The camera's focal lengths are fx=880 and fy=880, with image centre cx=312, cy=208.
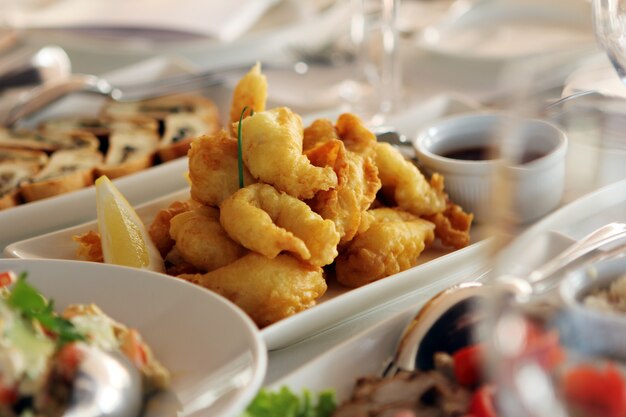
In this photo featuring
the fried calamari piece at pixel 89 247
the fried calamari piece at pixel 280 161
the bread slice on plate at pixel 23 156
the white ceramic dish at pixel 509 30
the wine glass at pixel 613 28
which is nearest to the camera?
the fried calamari piece at pixel 280 161

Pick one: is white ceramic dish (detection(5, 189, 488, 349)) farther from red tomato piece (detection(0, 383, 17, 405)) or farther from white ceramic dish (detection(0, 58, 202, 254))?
red tomato piece (detection(0, 383, 17, 405))

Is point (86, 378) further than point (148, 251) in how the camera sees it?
No

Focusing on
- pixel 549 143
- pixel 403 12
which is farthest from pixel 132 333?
pixel 403 12

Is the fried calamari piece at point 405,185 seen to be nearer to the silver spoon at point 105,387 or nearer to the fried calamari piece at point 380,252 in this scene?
the fried calamari piece at point 380,252

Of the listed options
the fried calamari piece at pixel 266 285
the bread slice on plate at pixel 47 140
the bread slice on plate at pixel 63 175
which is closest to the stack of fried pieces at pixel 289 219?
the fried calamari piece at pixel 266 285

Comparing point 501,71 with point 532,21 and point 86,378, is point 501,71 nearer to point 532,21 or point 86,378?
point 532,21
